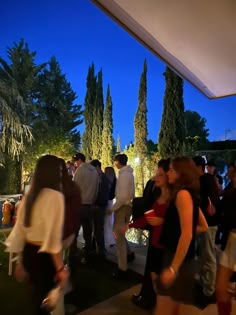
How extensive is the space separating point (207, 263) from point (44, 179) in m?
2.49

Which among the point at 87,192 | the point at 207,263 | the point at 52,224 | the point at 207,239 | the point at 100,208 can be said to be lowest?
the point at 207,263

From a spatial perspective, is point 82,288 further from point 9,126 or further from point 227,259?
point 9,126

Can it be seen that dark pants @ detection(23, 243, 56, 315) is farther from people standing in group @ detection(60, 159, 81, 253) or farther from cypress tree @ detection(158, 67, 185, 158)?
cypress tree @ detection(158, 67, 185, 158)

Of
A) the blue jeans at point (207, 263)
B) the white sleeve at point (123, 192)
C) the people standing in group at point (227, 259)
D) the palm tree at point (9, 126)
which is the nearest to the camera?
the people standing in group at point (227, 259)

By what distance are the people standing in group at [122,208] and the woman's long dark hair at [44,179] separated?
2042 mm

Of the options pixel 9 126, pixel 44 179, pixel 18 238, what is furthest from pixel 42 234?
pixel 9 126

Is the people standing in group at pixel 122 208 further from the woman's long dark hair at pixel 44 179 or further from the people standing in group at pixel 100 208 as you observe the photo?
the woman's long dark hair at pixel 44 179

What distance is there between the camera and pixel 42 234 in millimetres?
1870

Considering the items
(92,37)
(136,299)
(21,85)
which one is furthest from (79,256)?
(92,37)

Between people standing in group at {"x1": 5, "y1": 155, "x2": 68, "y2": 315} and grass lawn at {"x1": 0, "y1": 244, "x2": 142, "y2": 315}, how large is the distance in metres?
1.41

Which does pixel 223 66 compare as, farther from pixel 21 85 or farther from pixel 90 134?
pixel 21 85

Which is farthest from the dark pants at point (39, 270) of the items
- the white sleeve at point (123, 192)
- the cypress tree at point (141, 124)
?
the cypress tree at point (141, 124)

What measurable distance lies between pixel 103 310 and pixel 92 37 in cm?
11117

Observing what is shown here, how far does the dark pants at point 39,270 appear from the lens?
6.21 feet
